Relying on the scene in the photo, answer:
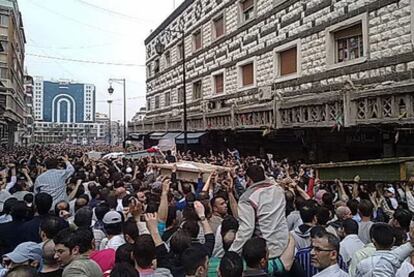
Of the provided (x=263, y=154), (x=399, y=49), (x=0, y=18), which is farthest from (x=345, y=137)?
(x=0, y=18)

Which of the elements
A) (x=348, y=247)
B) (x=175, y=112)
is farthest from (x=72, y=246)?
(x=175, y=112)

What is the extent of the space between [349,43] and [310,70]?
85.8 inches

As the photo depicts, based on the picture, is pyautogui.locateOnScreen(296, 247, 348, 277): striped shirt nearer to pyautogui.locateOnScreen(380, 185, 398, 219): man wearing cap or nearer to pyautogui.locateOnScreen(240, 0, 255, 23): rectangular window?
pyautogui.locateOnScreen(380, 185, 398, 219): man wearing cap

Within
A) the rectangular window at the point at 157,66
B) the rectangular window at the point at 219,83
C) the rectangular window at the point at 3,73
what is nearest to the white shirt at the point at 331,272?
the rectangular window at the point at 219,83

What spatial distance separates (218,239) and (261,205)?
0.79 m

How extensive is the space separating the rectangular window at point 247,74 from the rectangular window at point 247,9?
2316mm

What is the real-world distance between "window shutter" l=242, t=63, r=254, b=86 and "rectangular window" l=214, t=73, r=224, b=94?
3183 mm

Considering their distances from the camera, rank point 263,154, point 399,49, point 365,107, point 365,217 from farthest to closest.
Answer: point 263,154
point 399,49
point 365,107
point 365,217

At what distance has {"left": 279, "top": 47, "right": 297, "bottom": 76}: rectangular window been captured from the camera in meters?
18.9

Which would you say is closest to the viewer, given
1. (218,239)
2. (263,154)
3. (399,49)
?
(218,239)

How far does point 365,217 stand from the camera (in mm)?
6043

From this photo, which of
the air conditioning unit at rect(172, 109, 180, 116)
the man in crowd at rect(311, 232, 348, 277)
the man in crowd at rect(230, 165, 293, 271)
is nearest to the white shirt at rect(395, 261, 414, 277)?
the man in crowd at rect(311, 232, 348, 277)

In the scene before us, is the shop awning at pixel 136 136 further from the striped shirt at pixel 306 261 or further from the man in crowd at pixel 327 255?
the man in crowd at pixel 327 255

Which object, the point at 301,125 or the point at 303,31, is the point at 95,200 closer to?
the point at 301,125
